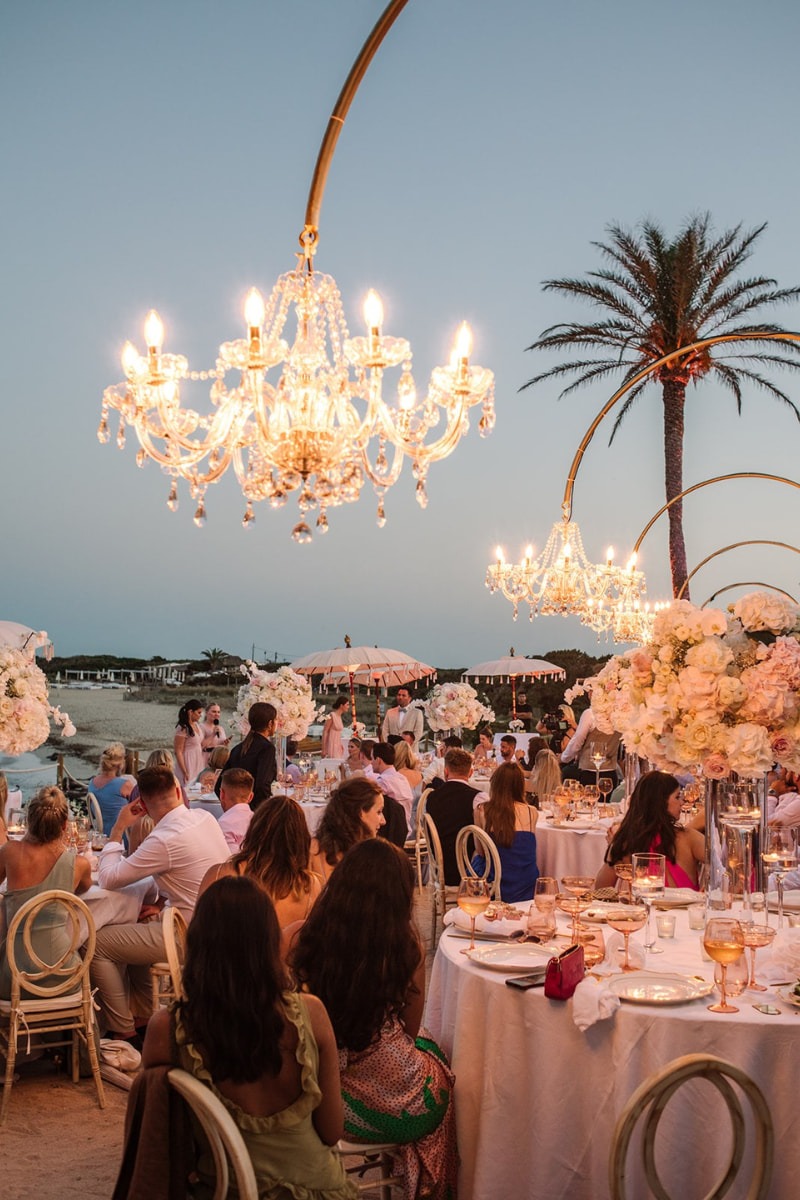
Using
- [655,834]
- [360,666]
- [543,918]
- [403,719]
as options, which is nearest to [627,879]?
[543,918]

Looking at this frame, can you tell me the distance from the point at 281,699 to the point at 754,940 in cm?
813

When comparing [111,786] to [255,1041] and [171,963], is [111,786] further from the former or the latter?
[255,1041]

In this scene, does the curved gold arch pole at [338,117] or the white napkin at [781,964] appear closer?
the white napkin at [781,964]

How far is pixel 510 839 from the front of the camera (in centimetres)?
688

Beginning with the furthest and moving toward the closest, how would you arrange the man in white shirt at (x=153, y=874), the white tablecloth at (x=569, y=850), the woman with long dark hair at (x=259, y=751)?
the woman with long dark hair at (x=259, y=751)
the white tablecloth at (x=569, y=850)
the man in white shirt at (x=153, y=874)

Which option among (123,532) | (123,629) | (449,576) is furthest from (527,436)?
(123,629)

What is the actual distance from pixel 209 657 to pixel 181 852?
870 inches

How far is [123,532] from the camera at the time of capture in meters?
23.4

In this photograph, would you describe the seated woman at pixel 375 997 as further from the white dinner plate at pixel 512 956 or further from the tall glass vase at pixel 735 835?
the tall glass vase at pixel 735 835

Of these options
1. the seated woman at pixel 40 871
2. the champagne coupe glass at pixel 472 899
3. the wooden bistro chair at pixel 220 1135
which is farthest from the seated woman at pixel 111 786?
the wooden bistro chair at pixel 220 1135

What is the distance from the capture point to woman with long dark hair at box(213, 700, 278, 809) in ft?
30.5

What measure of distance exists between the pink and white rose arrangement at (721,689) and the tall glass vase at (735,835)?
126 mm

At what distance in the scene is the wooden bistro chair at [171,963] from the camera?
3.88 m

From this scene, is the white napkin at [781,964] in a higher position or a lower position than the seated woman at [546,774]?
lower
